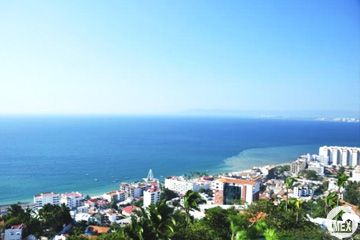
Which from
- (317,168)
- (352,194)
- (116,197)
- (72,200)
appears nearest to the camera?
(352,194)

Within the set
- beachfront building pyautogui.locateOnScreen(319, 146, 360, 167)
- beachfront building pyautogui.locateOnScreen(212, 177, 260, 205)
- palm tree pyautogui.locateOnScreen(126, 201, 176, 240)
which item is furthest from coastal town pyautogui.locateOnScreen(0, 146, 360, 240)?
beachfront building pyautogui.locateOnScreen(319, 146, 360, 167)

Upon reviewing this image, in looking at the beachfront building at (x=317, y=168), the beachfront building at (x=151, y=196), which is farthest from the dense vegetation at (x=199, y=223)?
the beachfront building at (x=317, y=168)

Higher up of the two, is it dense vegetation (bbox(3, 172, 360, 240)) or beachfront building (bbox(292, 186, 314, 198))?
dense vegetation (bbox(3, 172, 360, 240))

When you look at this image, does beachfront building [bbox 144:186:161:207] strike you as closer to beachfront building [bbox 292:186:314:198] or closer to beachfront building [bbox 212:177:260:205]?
beachfront building [bbox 212:177:260:205]

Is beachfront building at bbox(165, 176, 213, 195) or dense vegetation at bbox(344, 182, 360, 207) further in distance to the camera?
beachfront building at bbox(165, 176, 213, 195)

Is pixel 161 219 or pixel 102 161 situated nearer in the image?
pixel 161 219

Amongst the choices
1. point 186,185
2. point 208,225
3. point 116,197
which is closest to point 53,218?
point 208,225

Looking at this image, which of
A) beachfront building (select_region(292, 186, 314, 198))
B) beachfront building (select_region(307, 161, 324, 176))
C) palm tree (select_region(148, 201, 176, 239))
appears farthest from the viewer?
beachfront building (select_region(307, 161, 324, 176))

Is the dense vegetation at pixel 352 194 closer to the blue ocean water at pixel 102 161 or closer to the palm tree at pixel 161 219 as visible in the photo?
the blue ocean water at pixel 102 161

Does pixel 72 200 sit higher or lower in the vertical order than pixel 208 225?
lower

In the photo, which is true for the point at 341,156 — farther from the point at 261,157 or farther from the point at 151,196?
the point at 151,196
